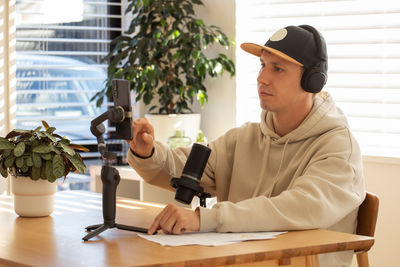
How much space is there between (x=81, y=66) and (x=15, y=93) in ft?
2.08

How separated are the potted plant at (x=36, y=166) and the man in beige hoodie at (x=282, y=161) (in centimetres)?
29

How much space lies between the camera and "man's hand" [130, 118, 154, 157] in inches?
91.2

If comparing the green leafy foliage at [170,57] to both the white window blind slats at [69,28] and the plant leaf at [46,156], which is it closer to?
the white window blind slats at [69,28]

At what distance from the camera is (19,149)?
2.14m

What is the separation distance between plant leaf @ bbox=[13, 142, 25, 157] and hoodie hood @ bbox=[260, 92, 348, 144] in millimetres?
886

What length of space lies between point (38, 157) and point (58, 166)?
72mm

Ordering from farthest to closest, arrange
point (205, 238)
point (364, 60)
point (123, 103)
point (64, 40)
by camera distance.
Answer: point (64, 40)
point (364, 60)
point (123, 103)
point (205, 238)

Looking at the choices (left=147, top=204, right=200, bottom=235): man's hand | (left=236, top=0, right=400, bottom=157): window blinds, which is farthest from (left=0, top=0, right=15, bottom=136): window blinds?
(left=147, top=204, right=200, bottom=235): man's hand

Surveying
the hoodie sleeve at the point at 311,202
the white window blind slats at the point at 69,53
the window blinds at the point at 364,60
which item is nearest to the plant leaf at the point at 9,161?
the hoodie sleeve at the point at 311,202

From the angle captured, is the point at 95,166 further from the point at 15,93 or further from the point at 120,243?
the point at 120,243

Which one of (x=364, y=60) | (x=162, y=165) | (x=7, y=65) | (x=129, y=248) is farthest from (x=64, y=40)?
(x=129, y=248)

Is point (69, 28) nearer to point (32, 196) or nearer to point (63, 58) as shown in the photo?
point (63, 58)

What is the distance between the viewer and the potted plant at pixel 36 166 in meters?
2.16

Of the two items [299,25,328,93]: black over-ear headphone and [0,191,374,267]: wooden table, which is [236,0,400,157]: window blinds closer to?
[299,25,328,93]: black over-ear headphone
